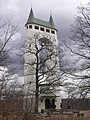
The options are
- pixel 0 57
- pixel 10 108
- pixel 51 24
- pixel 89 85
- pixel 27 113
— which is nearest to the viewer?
pixel 10 108

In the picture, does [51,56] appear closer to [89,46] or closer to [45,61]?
[45,61]

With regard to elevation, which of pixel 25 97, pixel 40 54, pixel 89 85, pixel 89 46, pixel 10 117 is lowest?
pixel 10 117

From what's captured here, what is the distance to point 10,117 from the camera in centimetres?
974

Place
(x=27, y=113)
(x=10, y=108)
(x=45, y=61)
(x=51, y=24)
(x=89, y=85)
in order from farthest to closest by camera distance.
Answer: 1. (x=51, y=24)
2. (x=45, y=61)
3. (x=89, y=85)
4. (x=27, y=113)
5. (x=10, y=108)

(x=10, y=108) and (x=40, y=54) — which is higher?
(x=40, y=54)

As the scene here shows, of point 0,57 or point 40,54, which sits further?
point 40,54

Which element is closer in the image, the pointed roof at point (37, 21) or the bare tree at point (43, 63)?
the bare tree at point (43, 63)

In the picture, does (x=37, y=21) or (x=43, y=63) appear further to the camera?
(x=37, y=21)

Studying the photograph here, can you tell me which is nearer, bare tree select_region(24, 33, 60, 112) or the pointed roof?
bare tree select_region(24, 33, 60, 112)

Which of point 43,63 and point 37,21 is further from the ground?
point 37,21

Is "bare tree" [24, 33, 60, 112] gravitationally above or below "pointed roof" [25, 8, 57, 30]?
below

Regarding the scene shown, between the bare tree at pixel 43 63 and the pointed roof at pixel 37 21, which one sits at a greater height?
the pointed roof at pixel 37 21

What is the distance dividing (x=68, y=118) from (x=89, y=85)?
12.5m

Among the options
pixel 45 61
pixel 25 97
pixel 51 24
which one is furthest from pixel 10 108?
pixel 51 24
